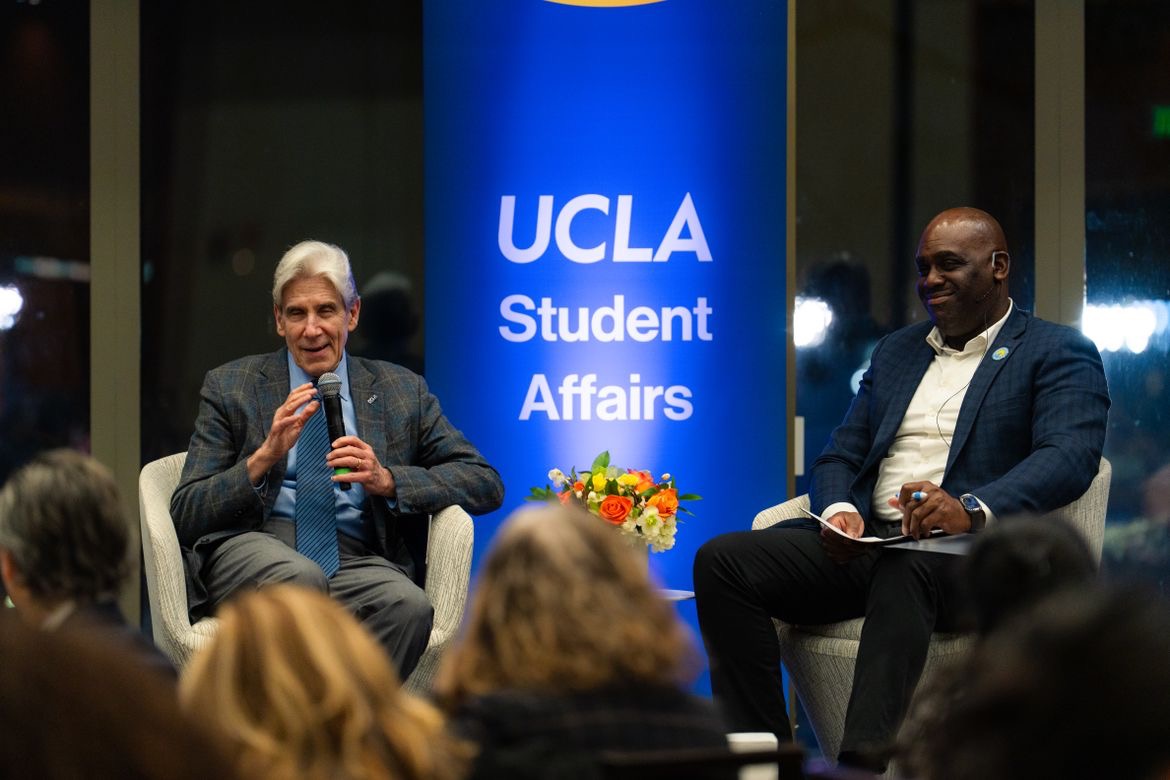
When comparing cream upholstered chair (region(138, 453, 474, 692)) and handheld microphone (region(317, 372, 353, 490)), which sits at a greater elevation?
handheld microphone (region(317, 372, 353, 490))

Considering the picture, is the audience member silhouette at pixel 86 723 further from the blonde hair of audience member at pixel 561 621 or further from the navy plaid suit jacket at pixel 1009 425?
the navy plaid suit jacket at pixel 1009 425

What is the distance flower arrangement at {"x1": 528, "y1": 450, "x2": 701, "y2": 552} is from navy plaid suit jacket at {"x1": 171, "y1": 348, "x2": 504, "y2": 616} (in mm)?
281

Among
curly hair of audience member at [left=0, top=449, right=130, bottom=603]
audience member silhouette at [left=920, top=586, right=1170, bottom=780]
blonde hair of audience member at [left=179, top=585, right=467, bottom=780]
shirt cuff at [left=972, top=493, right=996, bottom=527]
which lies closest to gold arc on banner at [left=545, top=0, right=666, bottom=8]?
shirt cuff at [left=972, top=493, right=996, bottom=527]

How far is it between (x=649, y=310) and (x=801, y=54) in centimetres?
147

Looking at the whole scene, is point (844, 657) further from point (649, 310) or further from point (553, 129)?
point (553, 129)

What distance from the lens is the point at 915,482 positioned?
375 centimetres

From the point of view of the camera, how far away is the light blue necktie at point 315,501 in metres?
3.92

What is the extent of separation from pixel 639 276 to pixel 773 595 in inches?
53.1

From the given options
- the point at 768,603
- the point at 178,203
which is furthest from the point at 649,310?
the point at 178,203

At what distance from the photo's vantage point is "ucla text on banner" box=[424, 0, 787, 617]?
186 inches

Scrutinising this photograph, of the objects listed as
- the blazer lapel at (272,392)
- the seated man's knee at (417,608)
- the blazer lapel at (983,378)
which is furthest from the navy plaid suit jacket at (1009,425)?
the blazer lapel at (272,392)

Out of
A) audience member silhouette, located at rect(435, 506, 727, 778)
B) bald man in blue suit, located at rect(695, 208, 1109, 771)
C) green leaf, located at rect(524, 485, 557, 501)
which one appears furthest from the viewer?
green leaf, located at rect(524, 485, 557, 501)

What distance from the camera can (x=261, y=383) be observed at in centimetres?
409

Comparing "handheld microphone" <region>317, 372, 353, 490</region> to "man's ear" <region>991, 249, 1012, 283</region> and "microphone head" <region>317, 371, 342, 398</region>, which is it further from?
"man's ear" <region>991, 249, 1012, 283</region>
